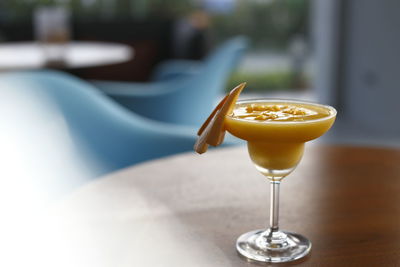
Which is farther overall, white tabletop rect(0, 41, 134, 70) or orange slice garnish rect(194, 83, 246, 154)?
white tabletop rect(0, 41, 134, 70)

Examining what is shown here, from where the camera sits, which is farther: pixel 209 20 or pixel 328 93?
pixel 209 20

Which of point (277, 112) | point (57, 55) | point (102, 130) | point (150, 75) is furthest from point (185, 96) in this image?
point (150, 75)

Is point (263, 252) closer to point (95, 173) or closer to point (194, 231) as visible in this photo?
point (194, 231)

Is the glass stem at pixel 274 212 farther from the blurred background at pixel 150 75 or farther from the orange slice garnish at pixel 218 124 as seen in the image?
the blurred background at pixel 150 75

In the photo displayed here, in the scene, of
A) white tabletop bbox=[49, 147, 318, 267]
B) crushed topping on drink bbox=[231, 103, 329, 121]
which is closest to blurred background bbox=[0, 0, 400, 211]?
white tabletop bbox=[49, 147, 318, 267]

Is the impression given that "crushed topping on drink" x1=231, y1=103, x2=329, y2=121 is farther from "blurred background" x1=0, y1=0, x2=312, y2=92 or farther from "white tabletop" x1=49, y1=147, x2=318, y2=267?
"blurred background" x1=0, y1=0, x2=312, y2=92

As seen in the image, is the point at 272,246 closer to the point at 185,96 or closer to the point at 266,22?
the point at 185,96

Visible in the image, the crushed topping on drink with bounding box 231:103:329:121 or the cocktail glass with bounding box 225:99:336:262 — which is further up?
the crushed topping on drink with bounding box 231:103:329:121

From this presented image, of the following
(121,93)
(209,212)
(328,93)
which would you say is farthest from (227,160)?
(328,93)
